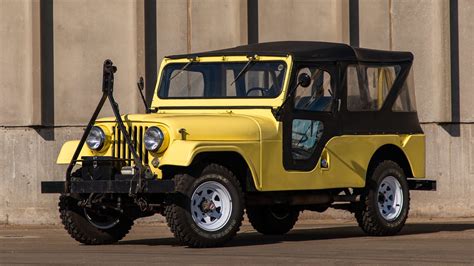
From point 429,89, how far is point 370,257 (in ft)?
28.2

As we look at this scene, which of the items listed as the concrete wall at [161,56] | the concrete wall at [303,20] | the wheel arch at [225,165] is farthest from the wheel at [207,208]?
the concrete wall at [303,20]

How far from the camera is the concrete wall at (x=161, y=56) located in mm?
19391

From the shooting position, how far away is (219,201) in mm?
13578

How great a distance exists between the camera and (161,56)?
19.8m

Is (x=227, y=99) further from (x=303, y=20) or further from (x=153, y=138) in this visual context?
(x=303, y=20)

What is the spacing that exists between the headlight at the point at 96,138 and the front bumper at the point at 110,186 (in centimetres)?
45

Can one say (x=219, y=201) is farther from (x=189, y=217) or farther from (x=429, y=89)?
(x=429, y=89)

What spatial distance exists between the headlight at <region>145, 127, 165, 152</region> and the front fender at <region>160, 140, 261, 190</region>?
116mm

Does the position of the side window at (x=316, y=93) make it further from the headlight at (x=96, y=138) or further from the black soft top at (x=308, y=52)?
the headlight at (x=96, y=138)

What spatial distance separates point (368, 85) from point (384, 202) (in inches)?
55.2

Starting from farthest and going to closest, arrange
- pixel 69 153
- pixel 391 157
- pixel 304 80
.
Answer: pixel 391 157 → pixel 69 153 → pixel 304 80

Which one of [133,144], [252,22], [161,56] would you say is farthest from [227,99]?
[252,22]

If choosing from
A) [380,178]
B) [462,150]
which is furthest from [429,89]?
[380,178]

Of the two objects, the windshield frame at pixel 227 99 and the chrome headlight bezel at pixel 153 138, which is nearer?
the chrome headlight bezel at pixel 153 138
